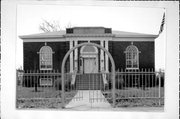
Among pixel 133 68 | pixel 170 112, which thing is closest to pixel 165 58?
pixel 133 68

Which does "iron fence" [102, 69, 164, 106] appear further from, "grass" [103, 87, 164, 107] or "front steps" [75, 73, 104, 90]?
"front steps" [75, 73, 104, 90]

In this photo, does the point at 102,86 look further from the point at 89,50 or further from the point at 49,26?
the point at 49,26

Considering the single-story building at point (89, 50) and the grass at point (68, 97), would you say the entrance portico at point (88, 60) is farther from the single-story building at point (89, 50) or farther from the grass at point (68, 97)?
the grass at point (68, 97)

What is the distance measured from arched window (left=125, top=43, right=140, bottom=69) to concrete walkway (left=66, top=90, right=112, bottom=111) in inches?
25.5

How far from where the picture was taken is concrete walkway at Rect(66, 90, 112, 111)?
4008mm

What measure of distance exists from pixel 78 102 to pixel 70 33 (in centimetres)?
108

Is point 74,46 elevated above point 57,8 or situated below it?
below

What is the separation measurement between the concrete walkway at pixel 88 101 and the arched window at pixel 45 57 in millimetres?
630

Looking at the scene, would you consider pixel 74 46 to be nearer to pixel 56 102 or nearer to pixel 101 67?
pixel 101 67

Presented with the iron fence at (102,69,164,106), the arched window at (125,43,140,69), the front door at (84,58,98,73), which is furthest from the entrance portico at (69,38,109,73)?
the arched window at (125,43,140,69)

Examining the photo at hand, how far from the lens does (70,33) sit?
12.9ft

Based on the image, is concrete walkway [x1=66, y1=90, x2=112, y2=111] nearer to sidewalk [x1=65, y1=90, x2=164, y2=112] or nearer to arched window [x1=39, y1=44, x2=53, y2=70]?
sidewalk [x1=65, y1=90, x2=164, y2=112]

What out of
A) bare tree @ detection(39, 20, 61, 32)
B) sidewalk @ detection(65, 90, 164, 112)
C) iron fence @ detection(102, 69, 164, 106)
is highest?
bare tree @ detection(39, 20, 61, 32)

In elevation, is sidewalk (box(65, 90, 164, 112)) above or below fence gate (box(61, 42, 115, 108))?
below
